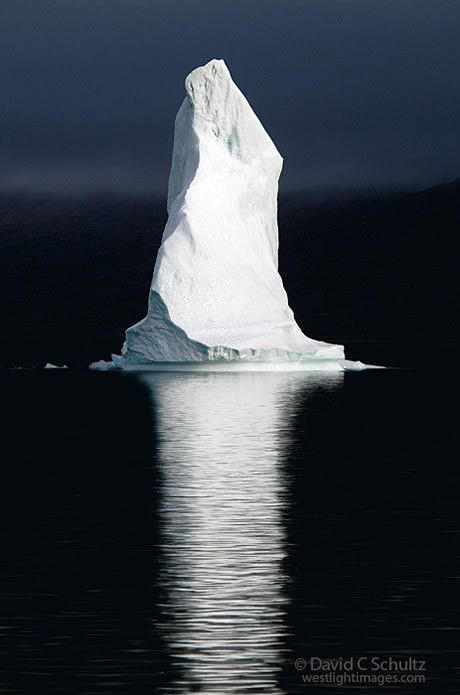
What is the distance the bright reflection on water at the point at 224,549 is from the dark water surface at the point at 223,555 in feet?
0.09

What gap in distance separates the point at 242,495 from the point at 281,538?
3220mm

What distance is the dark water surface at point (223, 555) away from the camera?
399 inches

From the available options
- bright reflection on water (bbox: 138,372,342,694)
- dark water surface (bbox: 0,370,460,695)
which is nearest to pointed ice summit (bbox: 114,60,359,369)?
bright reflection on water (bbox: 138,372,342,694)

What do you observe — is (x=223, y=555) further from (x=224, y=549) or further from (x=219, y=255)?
(x=219, y=255)

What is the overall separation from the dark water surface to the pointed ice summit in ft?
46.8

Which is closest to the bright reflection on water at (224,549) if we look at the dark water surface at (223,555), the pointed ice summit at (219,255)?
the dark water surface at (223,555)

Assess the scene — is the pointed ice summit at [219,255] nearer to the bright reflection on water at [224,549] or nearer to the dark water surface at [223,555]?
the bright reflection on water at [224,549]

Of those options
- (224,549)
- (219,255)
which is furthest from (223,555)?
(219,255)

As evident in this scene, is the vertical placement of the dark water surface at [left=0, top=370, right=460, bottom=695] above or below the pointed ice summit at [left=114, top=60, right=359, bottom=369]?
below

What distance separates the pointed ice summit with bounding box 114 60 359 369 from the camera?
145 ft

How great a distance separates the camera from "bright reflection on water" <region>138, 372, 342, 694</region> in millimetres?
10031

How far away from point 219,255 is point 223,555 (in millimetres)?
32671

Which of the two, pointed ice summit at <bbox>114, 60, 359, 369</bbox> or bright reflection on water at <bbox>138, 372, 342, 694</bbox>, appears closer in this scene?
bright reflection on water at <bbox>138, 372, 342, 694</bbox>

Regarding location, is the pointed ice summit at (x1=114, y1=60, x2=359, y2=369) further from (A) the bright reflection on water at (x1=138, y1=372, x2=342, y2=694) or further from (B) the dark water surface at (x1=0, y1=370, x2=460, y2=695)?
(B) the dark water surface at (x1=0, y1=370, x2=460, y2=695)
